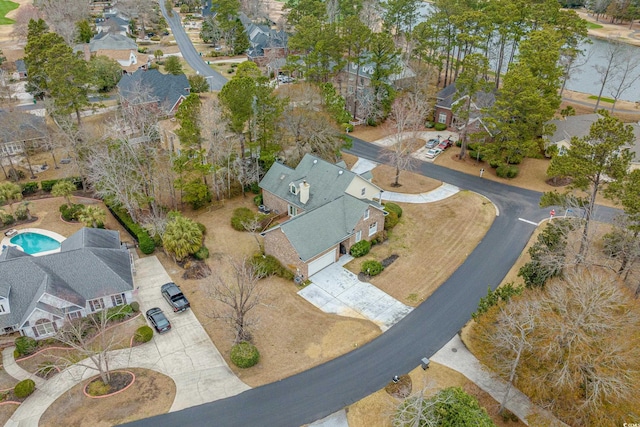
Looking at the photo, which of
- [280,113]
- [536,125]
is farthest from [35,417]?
[536,125]

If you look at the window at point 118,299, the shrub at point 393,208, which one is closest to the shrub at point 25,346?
the window at point 118,299

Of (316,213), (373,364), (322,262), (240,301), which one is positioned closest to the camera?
(373,364)

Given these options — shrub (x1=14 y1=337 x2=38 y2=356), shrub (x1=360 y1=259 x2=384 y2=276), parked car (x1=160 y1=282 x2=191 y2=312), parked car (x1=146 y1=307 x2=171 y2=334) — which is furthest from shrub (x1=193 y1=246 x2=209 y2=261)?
shrub (x1=360 y1=259 x2=384 y2=276)

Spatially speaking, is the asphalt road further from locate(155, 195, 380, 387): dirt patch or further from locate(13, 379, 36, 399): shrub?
locate(13, 379, 36, 399): shrub

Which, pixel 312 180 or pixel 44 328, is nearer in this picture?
pixel 44 328

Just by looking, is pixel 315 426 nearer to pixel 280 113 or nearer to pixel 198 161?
pixel 198 161

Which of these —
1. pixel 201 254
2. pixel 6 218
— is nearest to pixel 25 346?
pixel 201 254

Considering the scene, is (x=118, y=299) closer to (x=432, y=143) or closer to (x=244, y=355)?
(x=244, y=355)
